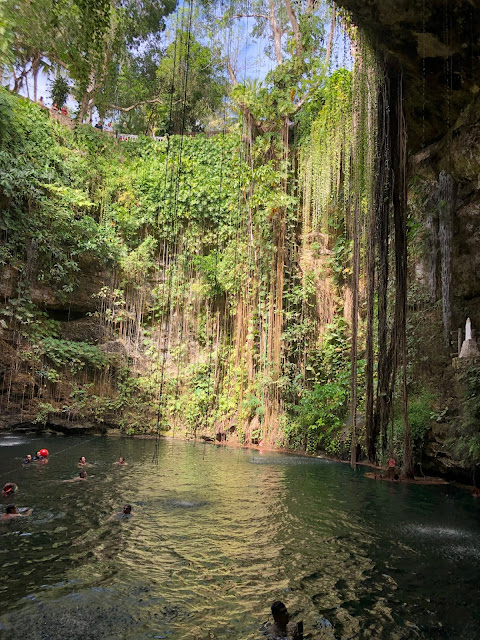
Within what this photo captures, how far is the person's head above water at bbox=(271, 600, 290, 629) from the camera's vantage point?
2.95 meters

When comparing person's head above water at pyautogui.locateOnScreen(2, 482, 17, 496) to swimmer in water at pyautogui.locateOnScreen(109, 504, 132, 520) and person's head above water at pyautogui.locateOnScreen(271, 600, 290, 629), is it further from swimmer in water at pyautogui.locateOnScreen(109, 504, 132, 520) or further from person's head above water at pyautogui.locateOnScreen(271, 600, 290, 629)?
person's head above water at pyautogui.locateOnScreen(271, 600, 290, 629)

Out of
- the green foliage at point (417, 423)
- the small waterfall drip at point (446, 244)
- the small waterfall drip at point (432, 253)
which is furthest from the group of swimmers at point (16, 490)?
the small waterfall drip at point (432, 253)

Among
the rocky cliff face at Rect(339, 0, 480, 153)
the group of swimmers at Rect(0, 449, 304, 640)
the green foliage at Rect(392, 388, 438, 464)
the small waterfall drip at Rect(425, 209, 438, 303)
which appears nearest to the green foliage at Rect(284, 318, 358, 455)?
the green foliage at Rect(392, 388, 438, 464)

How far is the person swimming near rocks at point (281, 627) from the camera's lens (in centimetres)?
292

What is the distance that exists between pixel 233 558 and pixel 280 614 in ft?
4.80

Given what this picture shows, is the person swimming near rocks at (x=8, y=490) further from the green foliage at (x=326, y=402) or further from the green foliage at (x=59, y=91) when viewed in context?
the green foliage at (x=59, y=91)

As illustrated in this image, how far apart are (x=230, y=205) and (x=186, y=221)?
1905 millimetres

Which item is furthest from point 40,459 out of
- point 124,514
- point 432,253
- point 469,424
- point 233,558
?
point 432,253

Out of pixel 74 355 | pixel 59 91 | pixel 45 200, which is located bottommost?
pixel 74 355

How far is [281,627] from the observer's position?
9.82ft

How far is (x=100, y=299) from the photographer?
51.1 feet

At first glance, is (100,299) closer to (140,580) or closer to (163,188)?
(163,188)

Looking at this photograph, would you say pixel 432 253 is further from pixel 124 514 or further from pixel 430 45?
pixel 124 514

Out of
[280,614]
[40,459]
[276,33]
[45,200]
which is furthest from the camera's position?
[276,33]
